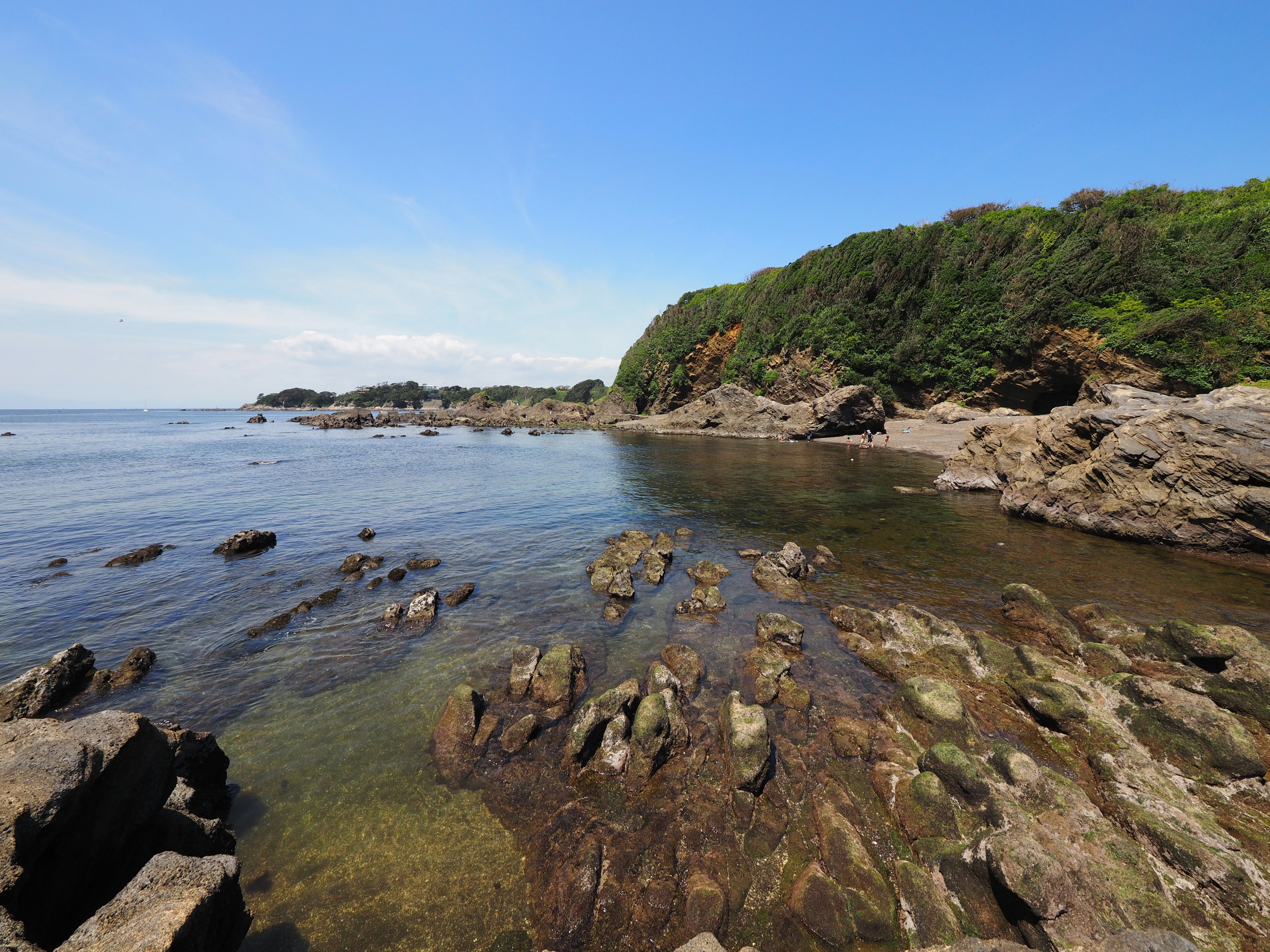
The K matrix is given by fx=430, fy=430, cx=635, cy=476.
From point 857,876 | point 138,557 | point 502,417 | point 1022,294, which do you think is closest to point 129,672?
point 138,557

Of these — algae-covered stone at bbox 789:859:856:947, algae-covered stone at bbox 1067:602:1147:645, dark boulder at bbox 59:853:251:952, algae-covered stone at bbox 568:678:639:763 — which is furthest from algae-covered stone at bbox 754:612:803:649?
dark boulder at bbox 59:853:251:952

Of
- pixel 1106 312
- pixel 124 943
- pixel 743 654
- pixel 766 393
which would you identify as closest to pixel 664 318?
pixel 766 393

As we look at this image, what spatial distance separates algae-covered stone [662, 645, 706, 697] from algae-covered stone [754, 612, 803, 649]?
7.47 ft

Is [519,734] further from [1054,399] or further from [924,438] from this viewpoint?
[1054,399]

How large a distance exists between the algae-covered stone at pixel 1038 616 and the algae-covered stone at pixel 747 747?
10.4 m

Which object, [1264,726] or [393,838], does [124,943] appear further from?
[1264,726]

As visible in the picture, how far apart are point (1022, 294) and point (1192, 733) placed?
67.1 meters

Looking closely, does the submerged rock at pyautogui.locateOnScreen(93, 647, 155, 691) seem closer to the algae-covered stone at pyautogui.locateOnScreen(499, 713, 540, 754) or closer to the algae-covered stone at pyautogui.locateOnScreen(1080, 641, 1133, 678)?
the algae-covered stone at pyautogui.locateOnScreen(499, 713, 540, 754)

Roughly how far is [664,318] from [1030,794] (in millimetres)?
122020

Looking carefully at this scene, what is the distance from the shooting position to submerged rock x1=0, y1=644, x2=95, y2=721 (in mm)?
9867

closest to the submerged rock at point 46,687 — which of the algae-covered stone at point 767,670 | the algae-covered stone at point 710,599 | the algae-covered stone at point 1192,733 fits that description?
the algae-covered stone at point 767,670

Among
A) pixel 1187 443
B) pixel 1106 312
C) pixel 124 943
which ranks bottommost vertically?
pixel 124 943

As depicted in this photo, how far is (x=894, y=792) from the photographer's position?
7.89 meters

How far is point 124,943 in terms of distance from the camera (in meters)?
3.80
